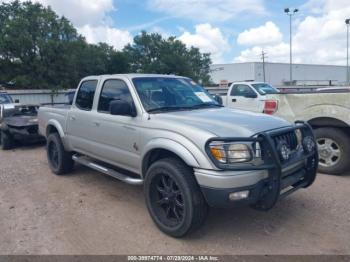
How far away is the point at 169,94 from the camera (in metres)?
4.65

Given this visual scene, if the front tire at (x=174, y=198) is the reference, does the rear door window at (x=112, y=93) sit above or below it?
above

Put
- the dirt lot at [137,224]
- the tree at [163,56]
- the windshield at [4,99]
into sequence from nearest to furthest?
the dirt lot at [137,224] → the windshield at [4,99] → the tree at [163,56]

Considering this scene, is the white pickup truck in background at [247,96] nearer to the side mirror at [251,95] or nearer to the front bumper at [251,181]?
the side mirror at [251,95]

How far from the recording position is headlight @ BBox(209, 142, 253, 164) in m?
3.25

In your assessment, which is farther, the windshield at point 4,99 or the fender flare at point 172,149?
the windshield at point 4,99

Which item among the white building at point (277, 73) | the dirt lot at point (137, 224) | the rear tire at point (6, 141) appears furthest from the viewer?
→ the white building at point (277, 73)

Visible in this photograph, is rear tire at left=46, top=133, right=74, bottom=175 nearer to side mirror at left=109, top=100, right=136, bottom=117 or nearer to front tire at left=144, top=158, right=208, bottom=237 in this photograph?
side mirror at left=109, top=100, right=136, bottom=117

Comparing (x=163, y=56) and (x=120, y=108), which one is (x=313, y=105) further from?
(x=163, y=56)

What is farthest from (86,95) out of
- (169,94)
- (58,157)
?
(169,94)

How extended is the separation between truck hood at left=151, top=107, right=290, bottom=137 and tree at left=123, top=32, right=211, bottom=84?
4433 centimetres

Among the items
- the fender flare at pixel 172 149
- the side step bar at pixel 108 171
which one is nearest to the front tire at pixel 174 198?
the fender flare at pixel 172 149

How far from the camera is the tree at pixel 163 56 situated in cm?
4850

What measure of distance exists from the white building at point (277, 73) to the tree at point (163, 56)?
25.4 meters

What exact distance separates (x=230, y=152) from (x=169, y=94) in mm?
1687
